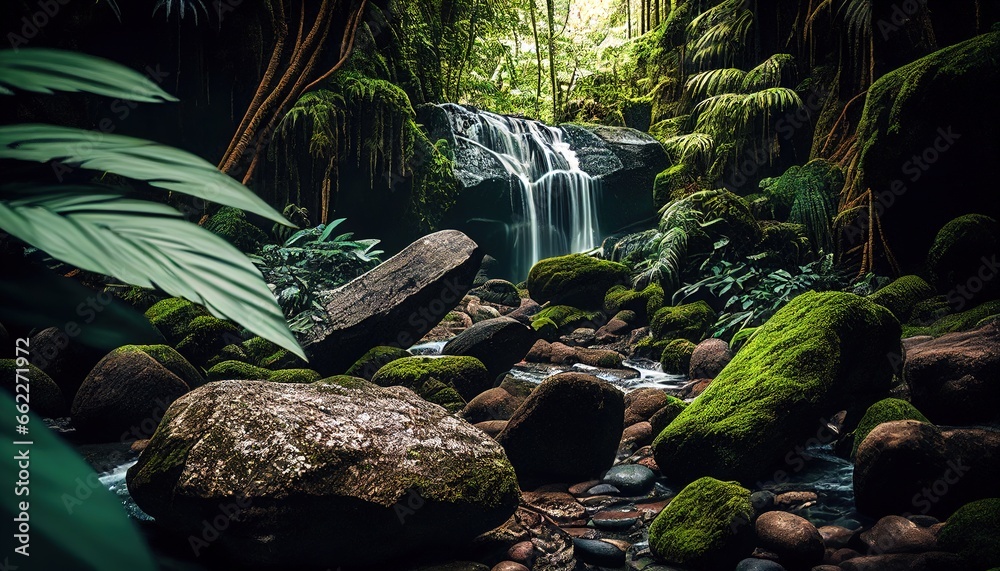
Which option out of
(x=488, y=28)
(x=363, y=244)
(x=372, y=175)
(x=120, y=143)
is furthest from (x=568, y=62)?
(x=120, y=143)

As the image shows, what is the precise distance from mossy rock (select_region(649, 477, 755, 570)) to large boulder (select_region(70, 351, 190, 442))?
14.4ft

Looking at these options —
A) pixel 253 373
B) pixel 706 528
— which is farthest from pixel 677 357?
pixel 253 373

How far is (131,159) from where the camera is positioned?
2.08ft

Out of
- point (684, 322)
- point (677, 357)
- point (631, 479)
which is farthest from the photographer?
point (684, 322)

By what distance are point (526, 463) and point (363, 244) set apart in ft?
17.0

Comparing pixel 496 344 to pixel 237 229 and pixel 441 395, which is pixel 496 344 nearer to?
pixel 441 395

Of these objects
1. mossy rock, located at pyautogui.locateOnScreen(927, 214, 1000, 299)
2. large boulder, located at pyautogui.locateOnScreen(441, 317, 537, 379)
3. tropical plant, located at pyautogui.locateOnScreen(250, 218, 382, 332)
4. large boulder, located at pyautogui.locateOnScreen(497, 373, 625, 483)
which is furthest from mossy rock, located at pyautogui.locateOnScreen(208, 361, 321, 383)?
mossy rock, located at pyautogui.locateOnScreen(927, 214, 1000, 299)

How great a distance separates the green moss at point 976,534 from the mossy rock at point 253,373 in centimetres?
550

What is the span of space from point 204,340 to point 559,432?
4523 millimetres

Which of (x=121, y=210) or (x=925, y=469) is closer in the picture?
(x=121, y=210)

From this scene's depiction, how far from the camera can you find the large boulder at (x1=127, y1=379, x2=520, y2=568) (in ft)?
9.93

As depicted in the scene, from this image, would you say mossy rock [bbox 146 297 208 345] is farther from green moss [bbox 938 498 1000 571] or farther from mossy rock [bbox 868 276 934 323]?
mossy rock [bbox 868 276 934 323]

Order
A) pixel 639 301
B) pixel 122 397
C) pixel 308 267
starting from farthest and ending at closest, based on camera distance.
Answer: pixel 639 301 → pixel 308 267 → pixel 122 397

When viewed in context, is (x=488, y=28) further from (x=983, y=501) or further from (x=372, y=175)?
(x=983, y=501)
